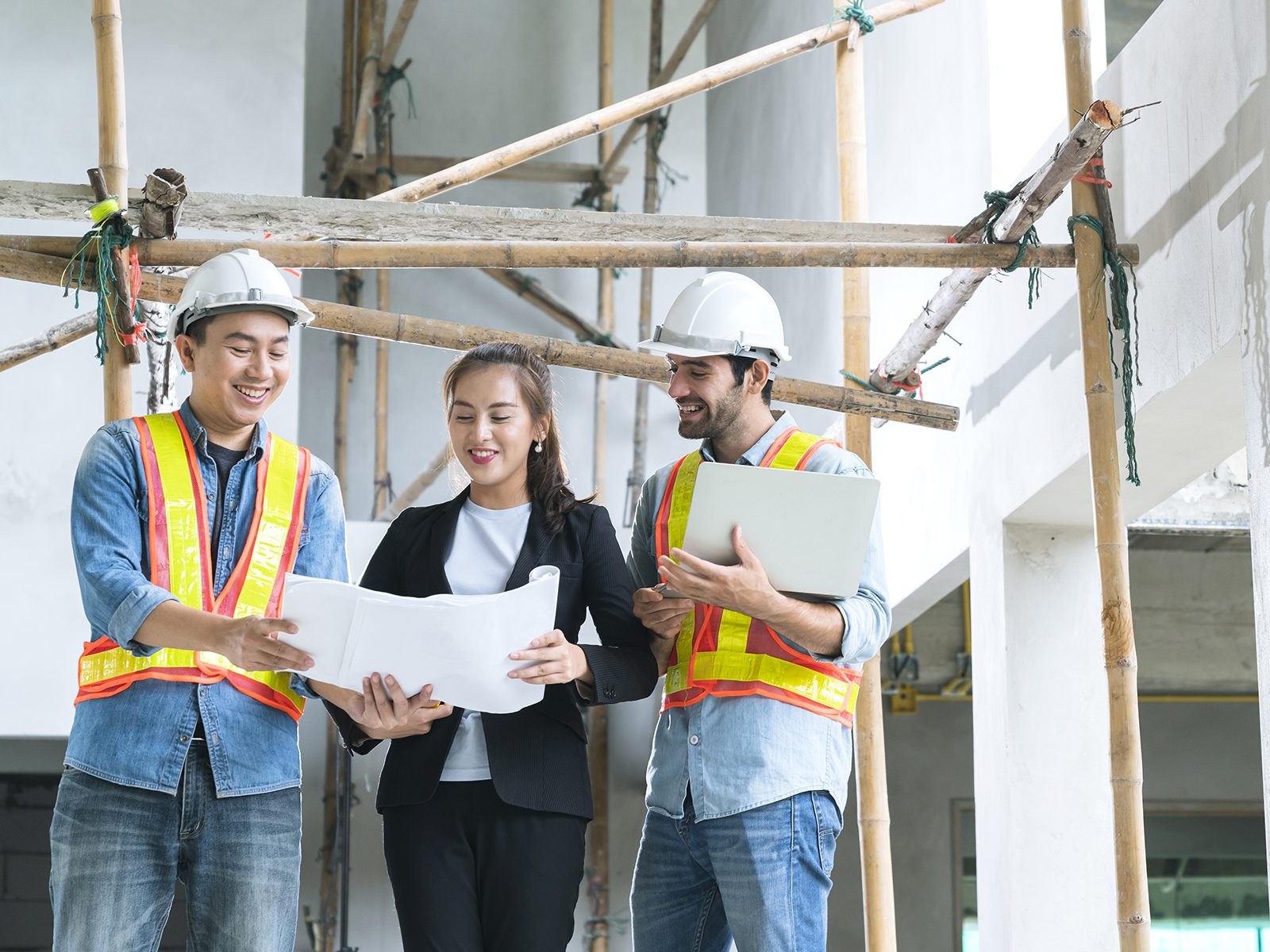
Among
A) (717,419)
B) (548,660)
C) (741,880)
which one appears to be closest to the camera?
(548,660)

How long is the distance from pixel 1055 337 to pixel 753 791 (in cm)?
234

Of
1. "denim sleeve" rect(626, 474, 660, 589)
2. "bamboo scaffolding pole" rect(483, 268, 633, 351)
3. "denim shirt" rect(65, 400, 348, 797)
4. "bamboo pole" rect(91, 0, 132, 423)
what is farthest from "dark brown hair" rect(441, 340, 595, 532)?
"bamboo scaffolding pole" rect(483, 268, 633, 351)

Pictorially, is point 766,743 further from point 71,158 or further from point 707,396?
point 71,158

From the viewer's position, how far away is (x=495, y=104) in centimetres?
987

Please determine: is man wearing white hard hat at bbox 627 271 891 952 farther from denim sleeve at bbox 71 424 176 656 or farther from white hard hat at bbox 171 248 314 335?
denim sleeve at bbox 71 424 176 656

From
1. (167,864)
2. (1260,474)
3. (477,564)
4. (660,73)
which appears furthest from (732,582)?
(660,73)

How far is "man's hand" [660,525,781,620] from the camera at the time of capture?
2.48 metres

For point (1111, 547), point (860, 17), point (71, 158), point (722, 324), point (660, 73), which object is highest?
point (660, 73)

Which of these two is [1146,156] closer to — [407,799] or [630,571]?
[630,571]

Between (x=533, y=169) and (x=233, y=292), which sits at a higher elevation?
(x=533, y=169)

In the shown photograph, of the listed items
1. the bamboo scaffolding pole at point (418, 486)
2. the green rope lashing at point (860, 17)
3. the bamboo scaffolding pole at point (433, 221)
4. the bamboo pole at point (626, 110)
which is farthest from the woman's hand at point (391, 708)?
the bamboo scaffolding pole at point (418, 486)

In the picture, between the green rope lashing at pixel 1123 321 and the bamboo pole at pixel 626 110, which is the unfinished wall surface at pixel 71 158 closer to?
the bamboo pole at pixel 626 110

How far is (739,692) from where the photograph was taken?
8.63ft

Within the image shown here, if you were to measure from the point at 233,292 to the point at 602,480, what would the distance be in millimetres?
6187
